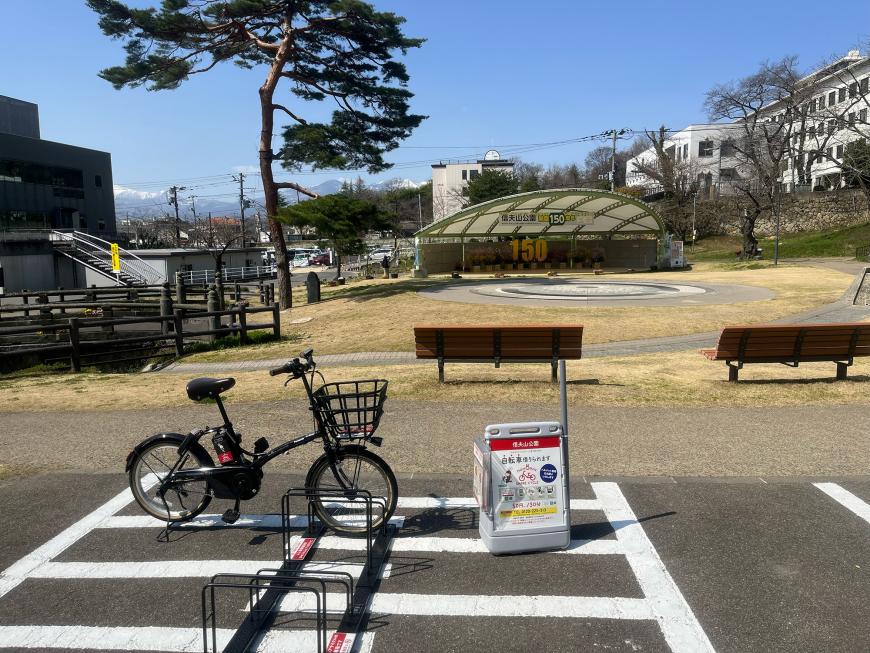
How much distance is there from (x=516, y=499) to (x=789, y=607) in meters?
1.72

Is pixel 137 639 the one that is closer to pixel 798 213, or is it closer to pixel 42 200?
pixel 42 200

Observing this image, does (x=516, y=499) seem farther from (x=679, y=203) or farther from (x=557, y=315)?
(x=679, y=203)

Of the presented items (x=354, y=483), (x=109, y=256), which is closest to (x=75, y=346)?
(x=354, y=483)

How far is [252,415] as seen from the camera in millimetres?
7934

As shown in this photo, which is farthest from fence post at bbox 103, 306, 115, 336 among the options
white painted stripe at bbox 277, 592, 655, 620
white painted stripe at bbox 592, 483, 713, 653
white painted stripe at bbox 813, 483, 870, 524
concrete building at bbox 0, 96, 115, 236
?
concrete building at bbox 0, 96, 115, 236

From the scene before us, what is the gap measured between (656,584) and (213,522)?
10.9ft

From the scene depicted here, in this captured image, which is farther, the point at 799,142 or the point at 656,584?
the point at 799,142

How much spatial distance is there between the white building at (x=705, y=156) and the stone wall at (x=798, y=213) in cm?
827

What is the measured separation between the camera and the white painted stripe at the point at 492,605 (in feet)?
11.8

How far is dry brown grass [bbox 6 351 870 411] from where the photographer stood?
27.7 feet

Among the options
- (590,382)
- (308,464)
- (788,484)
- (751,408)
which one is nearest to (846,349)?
(751,408)

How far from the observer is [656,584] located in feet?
12.8

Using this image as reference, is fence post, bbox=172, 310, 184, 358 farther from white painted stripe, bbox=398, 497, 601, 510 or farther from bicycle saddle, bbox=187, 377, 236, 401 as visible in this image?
white painted stripe, bbox=398, 497, 601, 510

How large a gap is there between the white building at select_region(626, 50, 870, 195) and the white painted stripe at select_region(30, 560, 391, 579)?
48547mm
